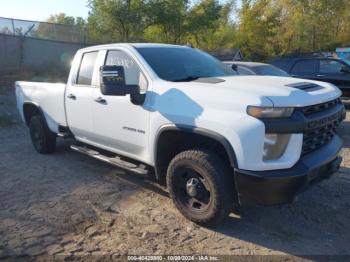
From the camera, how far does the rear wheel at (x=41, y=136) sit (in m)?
6.53

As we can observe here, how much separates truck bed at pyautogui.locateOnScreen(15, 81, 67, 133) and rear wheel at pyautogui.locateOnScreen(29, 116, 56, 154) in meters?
0.28

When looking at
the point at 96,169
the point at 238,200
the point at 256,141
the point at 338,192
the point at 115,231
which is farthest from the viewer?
the point at 96,169

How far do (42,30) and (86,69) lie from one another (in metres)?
14.4

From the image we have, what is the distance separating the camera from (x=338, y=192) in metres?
4.80

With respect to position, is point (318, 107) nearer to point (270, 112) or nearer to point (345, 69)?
point (270, 112)

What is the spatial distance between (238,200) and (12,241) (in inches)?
86.3

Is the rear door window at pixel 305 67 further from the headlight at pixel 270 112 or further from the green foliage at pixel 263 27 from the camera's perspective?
the green foliage at pixel 263 27

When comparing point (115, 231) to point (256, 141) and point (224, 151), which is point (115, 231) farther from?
point (256, 141)

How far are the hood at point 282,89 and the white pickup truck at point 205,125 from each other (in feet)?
0.03

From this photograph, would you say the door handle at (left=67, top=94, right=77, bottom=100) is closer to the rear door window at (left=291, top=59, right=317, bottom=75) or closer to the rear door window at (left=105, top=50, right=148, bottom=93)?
the rear door window at (left=105, top=50, right=148, bottom=93)

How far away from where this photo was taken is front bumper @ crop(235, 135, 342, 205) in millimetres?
3324

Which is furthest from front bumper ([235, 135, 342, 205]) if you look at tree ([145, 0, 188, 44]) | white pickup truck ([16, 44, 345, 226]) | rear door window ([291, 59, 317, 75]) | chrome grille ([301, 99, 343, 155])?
tree ([145, 0, 188, 44])

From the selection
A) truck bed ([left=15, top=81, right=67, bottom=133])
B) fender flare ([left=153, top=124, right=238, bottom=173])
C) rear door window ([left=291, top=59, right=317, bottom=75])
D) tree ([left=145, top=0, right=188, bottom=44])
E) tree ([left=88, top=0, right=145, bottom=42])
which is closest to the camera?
fender flare ([left=153, top=124, right=238, bottom=173])

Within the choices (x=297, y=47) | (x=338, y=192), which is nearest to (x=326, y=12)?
(x=297, y=47)
